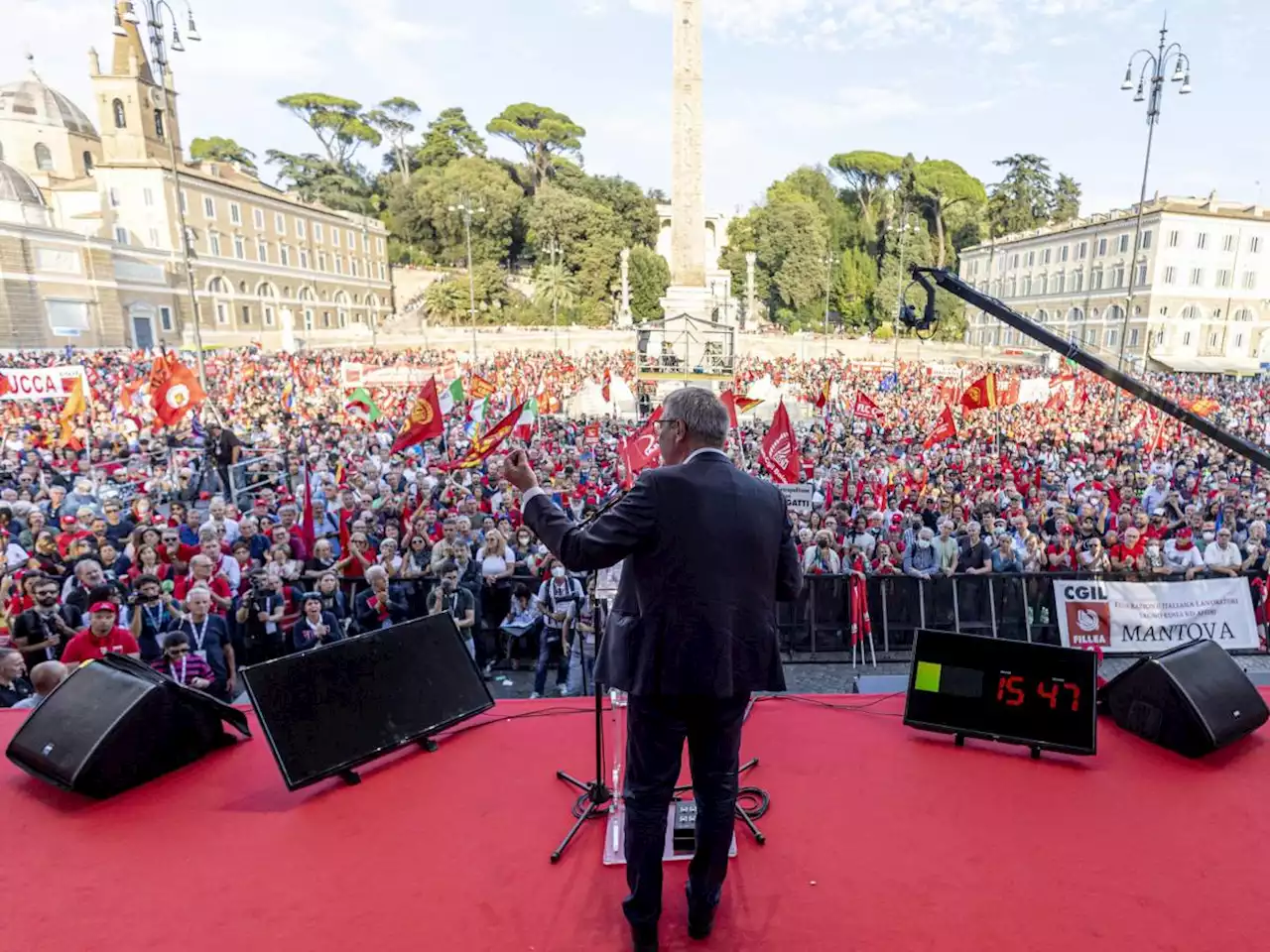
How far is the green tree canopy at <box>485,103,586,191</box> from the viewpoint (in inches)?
3263

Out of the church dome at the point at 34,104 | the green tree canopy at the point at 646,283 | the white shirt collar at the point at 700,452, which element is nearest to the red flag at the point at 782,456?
the white shirt collar at the point at 700,452

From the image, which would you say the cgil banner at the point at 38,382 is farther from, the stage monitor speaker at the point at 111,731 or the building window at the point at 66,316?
the building window at the point at 66,316

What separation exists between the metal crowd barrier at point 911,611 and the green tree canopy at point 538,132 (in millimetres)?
81605

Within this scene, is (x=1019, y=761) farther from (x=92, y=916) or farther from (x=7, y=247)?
(x=7, y=247)

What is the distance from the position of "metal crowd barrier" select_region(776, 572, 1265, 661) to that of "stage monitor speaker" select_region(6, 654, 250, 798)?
20.7ft

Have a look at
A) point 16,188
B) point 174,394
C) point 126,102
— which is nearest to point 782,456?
point 174,394

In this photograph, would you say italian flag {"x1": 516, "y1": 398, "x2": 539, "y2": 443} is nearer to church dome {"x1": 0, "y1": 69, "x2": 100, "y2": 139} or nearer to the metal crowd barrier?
the metal crowd barrier

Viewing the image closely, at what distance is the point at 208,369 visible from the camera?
110 feet

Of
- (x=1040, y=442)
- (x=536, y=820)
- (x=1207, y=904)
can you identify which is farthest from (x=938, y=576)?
(x=1040, y=442)

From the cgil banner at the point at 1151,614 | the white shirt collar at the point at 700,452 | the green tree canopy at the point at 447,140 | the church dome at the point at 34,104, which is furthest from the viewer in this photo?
the green tree canopy at the point at 447,140

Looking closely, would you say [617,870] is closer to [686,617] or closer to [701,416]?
[686,617]

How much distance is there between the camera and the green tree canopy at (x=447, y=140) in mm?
78438

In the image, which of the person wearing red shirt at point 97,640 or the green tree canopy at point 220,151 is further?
the green tree canopy at point 220,151

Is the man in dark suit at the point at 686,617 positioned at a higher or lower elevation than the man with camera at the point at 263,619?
higher
